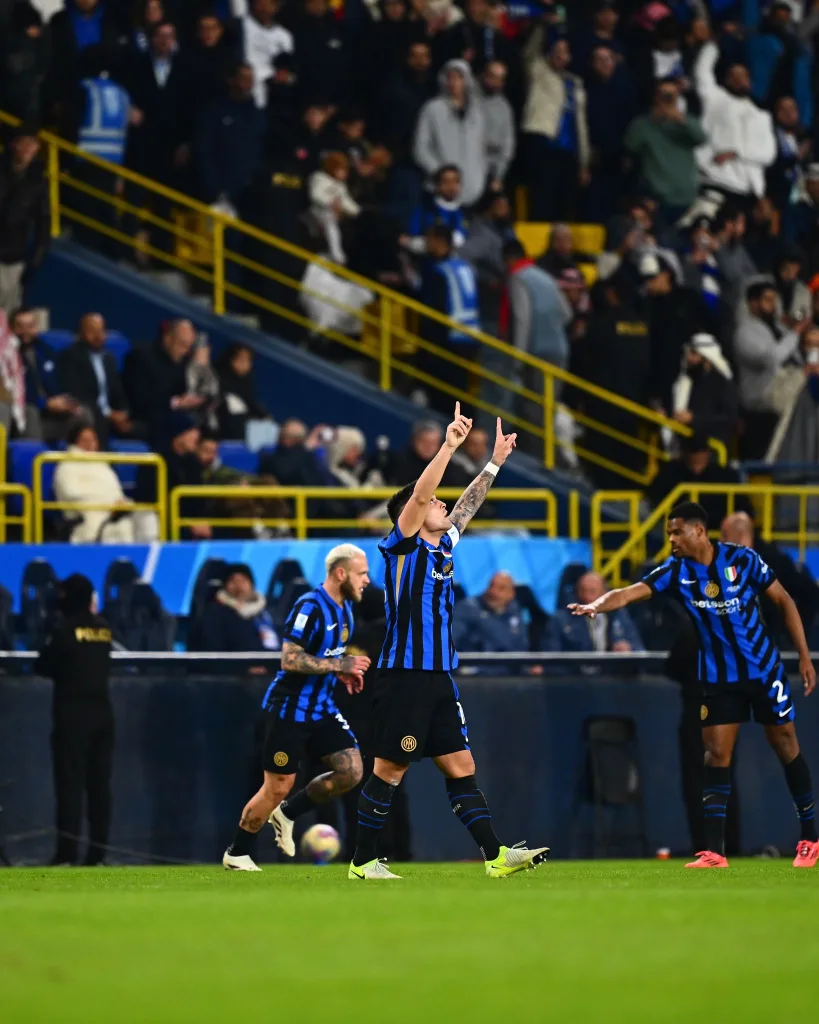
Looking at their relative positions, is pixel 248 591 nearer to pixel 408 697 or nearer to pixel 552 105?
pixel 408 697

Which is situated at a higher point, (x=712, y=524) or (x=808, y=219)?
(x=808, y=219)

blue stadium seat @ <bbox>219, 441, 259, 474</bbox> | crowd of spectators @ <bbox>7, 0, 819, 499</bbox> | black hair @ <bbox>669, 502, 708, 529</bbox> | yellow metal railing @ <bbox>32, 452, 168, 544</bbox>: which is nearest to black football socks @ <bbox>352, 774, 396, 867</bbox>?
black hair @ <bbox>669, 502, 708, 529</bbox>

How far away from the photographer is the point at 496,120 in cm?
2350

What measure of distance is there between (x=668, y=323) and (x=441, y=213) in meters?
2.63

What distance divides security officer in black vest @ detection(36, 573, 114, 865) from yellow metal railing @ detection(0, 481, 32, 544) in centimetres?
224

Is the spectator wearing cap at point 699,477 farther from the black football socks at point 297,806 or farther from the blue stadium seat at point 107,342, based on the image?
the black football socks at point 297,806

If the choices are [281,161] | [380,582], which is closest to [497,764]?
[380,582]

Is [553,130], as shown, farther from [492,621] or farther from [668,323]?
[492,621]

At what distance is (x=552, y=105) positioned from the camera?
78.3 ft

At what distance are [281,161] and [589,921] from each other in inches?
567

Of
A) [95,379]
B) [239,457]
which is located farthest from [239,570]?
[95,379]

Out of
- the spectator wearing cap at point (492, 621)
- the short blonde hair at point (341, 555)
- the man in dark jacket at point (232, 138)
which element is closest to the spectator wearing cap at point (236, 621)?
the spectator wearing cap at point (492, 621)

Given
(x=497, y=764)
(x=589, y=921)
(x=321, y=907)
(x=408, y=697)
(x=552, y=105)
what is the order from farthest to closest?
(x=552, y=105) < (x=497, y=764) < (x=408, y=697) < (x=321, y=907) < (x=589, y=921)

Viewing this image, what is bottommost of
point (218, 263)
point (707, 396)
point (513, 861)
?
point (513, 861)
